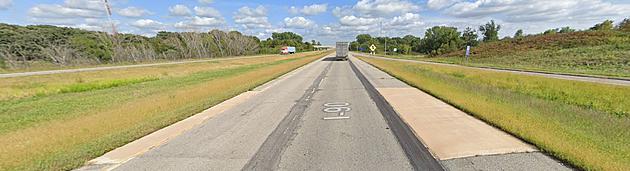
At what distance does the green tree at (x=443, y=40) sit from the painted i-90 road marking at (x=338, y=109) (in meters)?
78.6

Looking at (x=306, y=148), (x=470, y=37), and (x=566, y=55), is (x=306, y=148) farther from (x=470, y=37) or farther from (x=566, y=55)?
(x=470, y=37)

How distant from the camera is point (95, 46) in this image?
59594 mm

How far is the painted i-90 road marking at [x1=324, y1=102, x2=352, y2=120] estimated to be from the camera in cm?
752

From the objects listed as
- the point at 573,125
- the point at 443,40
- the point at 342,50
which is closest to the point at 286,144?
the point at 573,125

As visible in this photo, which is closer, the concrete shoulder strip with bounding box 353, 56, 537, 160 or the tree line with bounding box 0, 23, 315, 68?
the concrete shoulder strip with bounding box 353, 56, 537, 160

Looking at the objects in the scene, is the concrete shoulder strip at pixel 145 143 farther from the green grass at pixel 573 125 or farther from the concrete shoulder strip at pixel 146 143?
the green grass at pixel 573 125

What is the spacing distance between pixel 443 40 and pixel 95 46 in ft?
277

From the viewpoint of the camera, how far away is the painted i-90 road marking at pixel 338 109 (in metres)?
7.52

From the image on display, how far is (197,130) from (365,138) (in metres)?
3.53

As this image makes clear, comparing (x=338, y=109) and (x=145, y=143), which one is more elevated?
(x=145, y=143)

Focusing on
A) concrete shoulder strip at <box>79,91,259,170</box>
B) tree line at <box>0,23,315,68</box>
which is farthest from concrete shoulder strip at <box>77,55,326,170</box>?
tree line at <box>0,23,315,68</box>

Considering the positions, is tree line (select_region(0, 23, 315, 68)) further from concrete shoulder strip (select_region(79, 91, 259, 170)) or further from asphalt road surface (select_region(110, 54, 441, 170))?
asphalt road surface (select_region(110, 54, 441, 170))

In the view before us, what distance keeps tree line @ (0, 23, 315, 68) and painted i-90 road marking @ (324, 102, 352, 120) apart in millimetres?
46213

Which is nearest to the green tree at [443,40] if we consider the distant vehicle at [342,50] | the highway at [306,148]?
the distant vehicle at [342,50]
